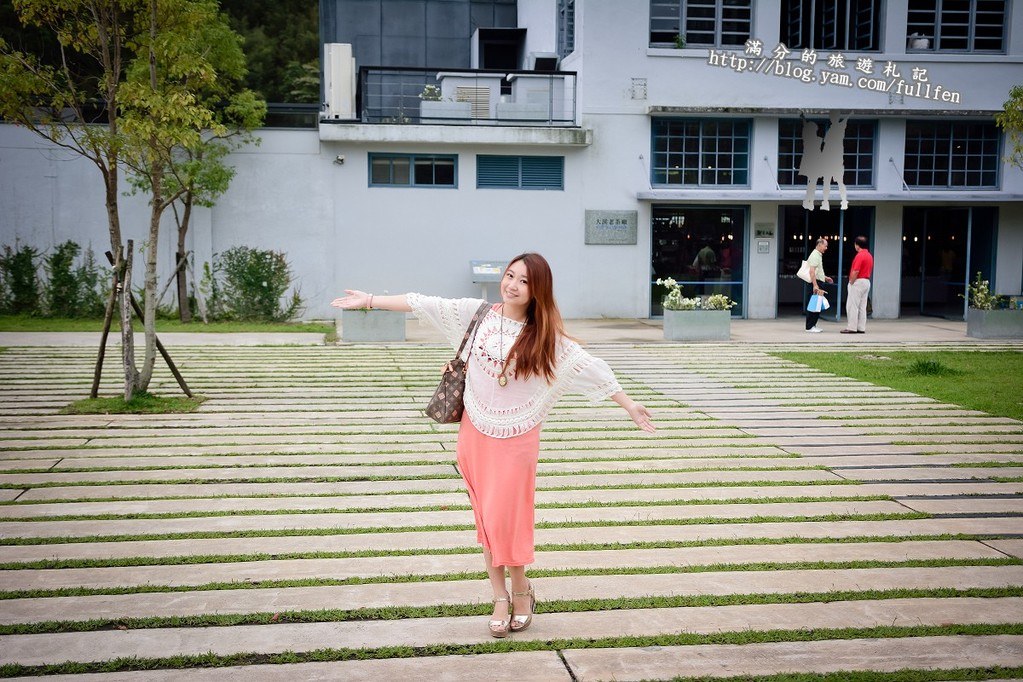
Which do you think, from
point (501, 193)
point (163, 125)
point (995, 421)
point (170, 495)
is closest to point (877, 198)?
point (501, 193)

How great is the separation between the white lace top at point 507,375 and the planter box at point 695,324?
1337 centimetres

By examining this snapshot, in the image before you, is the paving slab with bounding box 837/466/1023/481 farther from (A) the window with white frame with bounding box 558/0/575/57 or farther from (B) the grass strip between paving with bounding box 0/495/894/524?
(A) the window with white frame with bounding box 558/0/575/57

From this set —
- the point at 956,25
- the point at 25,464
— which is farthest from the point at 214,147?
the point at 956,25

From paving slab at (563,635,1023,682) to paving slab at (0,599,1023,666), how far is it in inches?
4.5

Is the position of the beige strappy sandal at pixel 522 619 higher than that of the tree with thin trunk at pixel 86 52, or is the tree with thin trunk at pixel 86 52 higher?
the tree with thin trunk at pixel 86 52

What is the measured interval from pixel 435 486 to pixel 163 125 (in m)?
5.50

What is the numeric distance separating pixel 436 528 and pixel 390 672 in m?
2.25

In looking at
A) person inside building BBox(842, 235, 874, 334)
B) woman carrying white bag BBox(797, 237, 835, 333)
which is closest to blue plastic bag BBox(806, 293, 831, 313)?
woman carrying white bag BBox(797, 237, 835, 333)

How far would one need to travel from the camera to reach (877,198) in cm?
2262

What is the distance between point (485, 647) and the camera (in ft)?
16.1

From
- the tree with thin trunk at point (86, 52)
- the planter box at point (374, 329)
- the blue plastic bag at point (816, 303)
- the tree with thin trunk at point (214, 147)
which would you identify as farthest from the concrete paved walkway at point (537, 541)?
the tree with thin trunk at point (214, 147)

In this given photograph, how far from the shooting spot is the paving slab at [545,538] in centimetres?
630

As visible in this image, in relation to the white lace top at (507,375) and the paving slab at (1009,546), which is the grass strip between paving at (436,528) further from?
the white lace top at (507,375)

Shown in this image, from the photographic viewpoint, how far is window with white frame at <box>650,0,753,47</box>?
2273 centimetres
